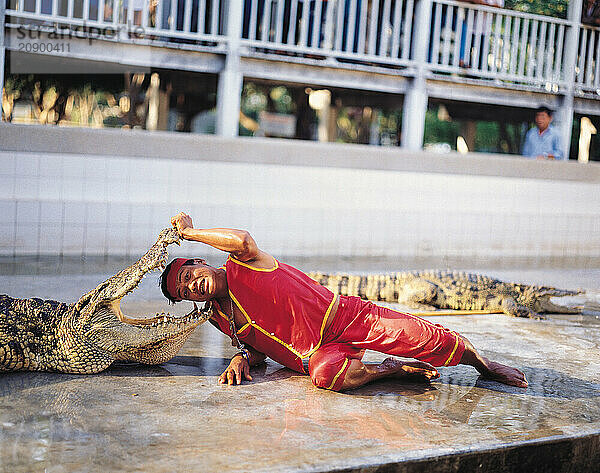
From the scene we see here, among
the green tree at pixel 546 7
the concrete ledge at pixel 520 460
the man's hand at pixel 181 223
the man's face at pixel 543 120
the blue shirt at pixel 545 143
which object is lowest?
the concrete ledge at pixel 520 460

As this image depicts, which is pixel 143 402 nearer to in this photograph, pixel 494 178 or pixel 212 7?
pixel 212 7

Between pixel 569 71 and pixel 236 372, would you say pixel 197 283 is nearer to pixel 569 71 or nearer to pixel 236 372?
pixel 236 372

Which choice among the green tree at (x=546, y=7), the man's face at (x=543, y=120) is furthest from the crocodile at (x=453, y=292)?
the green tree at (x=546, y=7)

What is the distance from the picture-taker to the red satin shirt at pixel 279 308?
11.6ft

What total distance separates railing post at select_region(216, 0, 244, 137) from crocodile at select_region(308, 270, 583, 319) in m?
3.33

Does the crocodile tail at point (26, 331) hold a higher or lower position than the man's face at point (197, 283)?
lower

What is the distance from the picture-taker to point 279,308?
3.58 meters

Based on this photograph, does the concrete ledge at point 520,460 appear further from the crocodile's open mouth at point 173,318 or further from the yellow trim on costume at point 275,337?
the crocodile's open mouth at point 173,318

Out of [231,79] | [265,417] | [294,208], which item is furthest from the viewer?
[294,208]

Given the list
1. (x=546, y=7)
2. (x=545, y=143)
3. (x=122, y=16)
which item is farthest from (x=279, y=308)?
(x=546, y=7)

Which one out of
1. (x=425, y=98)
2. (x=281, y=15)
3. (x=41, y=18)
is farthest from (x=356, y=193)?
(x=41, y=18)

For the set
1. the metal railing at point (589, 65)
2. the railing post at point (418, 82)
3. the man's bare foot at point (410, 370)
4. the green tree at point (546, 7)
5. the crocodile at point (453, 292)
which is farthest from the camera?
the green tree at point (546, 7)

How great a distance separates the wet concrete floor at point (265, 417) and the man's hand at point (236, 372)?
0.24 feet

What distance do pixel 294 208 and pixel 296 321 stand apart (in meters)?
5.91
